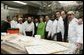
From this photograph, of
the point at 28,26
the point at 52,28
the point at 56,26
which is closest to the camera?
the point at 56,26

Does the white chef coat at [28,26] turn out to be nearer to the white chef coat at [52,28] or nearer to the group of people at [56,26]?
the group of people at [56,26]

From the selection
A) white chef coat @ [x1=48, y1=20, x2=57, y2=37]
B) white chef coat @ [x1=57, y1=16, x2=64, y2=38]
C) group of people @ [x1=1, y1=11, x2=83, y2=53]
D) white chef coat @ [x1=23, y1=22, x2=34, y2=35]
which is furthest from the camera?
white chef coat @ [x1=23, y1=22, x2=34, y2=35]

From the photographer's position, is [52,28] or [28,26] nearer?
[52,28]

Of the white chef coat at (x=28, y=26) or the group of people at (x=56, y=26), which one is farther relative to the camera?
the white chef coat at (x=28, y=26)

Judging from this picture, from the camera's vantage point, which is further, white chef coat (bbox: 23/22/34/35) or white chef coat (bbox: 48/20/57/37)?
white chef coat (bbox: 23/22/34/35)

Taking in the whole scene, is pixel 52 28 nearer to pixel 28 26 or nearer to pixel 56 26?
pixel 56 26

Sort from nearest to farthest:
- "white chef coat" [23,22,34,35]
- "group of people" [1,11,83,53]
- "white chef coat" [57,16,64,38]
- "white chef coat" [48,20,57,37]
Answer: "group of people" [1,11,83,53] < "white chef coat" [57,16,64,38] < "white chef coat" [48,20,57,37] < "white chef coat" [23,22,34,35]

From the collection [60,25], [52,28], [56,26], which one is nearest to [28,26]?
[52,28]

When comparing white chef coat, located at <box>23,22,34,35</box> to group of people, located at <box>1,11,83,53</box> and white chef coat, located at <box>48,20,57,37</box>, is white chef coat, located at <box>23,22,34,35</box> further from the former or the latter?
white chef coat, located at <box>48,20,57,37</box>

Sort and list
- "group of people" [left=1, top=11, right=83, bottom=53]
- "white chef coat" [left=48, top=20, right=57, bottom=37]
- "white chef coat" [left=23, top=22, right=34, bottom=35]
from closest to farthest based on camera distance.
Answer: "group of people" [left=1, top=11, right=83, bottom=53] → "white chef coat" [left=48, top=20, right=57, bottom=37] → "white chef coat" [left=23, top=22, right=34, bottom=35]

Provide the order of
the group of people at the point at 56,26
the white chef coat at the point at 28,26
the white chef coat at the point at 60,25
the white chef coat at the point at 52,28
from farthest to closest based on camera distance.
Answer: the white chef coat at the point at 28,26 < the white chef coat at the point at 52,28 < the white chef coat at the point at 60,25 < the group of people at the point at 56,26

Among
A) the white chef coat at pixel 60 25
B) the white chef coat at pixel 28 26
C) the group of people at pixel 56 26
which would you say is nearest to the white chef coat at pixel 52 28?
the group of people at pixel 56 26

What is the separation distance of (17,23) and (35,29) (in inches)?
24.3

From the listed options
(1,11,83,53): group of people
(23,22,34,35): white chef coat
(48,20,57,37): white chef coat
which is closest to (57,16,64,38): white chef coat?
(1,11,83,53): group of people
